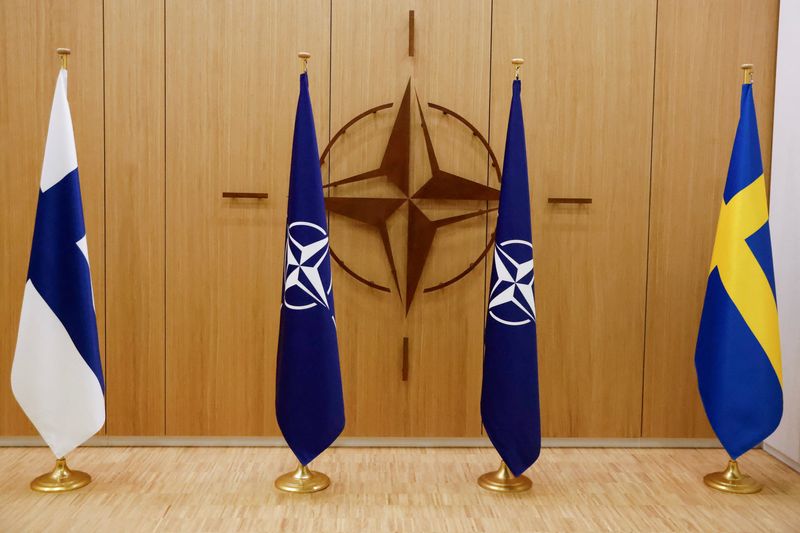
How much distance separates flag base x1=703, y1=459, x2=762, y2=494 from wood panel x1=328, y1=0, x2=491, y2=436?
1211 millimetres

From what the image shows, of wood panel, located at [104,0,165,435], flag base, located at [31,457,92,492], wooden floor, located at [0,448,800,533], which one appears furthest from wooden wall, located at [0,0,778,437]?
flag base, located at [31,457,92,492]

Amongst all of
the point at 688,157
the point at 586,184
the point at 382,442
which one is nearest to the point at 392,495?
the point at 382,442

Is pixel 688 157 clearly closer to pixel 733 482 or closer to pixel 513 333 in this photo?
pixel 513 333

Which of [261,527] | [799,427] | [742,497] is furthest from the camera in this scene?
[799,427]

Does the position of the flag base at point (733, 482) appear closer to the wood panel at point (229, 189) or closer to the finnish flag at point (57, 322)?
the wood panel at point (229, 189)

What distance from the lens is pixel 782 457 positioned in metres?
3.92

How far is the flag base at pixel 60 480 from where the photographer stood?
3.32 metres

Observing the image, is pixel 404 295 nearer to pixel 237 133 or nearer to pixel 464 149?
pixel 464 149

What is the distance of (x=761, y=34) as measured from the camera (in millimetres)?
4008

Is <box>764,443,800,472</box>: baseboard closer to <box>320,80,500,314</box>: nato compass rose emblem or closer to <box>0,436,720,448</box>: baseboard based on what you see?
<box>0,436,720,448</box>: baseboard

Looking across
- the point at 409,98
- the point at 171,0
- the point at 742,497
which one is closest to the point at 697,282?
the point at 742,497

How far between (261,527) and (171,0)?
269 cm

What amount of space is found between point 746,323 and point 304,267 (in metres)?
2.10

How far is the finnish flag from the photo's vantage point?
3.30 metres
